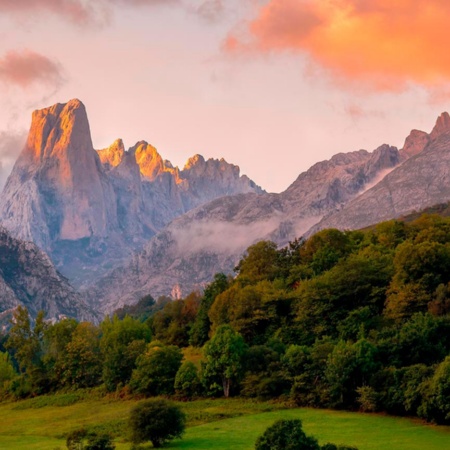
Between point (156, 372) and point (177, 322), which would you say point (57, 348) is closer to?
point (177, 322)

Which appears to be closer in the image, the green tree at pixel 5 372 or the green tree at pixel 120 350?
the green tree at pixel 120 350

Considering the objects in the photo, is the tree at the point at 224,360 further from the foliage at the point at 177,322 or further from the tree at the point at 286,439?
the tree at the point at 286,439

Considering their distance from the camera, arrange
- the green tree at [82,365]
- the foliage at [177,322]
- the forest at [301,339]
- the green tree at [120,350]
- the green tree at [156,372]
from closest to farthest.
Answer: the forest at [301,339]
the green tree at [156,372]
the green tree at [120,350]
the green tree at [82,365]
the foliage at [177,322]

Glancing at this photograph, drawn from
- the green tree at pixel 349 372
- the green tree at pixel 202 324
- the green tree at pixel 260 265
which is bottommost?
the green tree at pixel 349 372

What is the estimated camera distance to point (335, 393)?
84.8 m

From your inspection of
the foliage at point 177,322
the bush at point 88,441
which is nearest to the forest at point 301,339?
the foliage at point 177,322

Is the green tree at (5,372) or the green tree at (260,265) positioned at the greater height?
the green tree at (260,265)

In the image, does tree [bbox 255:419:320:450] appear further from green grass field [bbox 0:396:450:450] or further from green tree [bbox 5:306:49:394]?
green tree [bbox 5:306:49:394]

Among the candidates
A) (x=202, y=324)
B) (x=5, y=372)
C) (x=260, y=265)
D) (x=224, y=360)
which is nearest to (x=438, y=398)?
(x=224, y=360)

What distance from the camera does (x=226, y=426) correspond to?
79.1m

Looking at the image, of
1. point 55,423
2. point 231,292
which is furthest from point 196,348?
point 55,423

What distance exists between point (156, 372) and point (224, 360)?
9.08 meters

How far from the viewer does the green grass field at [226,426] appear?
69688mm

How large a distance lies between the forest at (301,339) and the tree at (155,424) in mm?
16237
